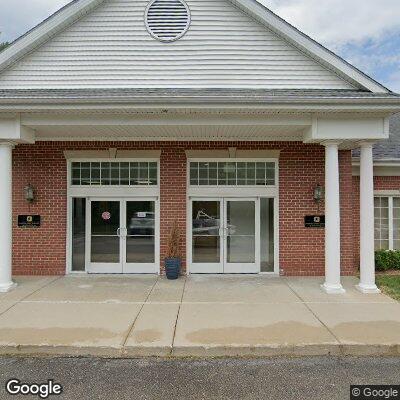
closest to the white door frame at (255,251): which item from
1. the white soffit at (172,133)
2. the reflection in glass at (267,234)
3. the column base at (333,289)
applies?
the reflection in glass at (267,234)

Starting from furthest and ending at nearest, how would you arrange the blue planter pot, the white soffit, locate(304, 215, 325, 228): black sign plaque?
locate(304, 215, 325, 228): black sign plaque
the blue planter pot
the white soffit

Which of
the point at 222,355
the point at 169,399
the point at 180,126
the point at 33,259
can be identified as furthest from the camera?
Result: the point at 33,259

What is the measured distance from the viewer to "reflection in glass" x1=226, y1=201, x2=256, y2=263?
10391 mm

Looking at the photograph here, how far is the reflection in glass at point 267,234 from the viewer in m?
10.4

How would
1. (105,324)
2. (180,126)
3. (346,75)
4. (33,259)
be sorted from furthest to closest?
1. (33,259)
2. (346,75)
3. (180,126)
4. (105,324)

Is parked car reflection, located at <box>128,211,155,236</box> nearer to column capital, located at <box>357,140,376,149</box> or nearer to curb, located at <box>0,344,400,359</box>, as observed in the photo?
curb, located at <box>0,344,400,359</box>

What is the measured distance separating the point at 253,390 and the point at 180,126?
18.6ft

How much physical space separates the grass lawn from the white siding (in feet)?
16.0

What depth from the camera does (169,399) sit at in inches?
165

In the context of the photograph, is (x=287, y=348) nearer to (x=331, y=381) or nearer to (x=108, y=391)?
(x=331, y=381)

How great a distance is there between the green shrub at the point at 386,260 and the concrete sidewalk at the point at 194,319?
180 centimetres

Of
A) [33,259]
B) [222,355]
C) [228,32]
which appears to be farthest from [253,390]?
[228,32]

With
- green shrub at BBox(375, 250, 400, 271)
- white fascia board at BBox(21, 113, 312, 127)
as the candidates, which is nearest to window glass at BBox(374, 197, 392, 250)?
green shrub at BBox(375, 250, 400, 271)

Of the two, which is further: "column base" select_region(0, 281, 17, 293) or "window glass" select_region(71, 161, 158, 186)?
"window glass" select_region(71, 161, 158, 186)
